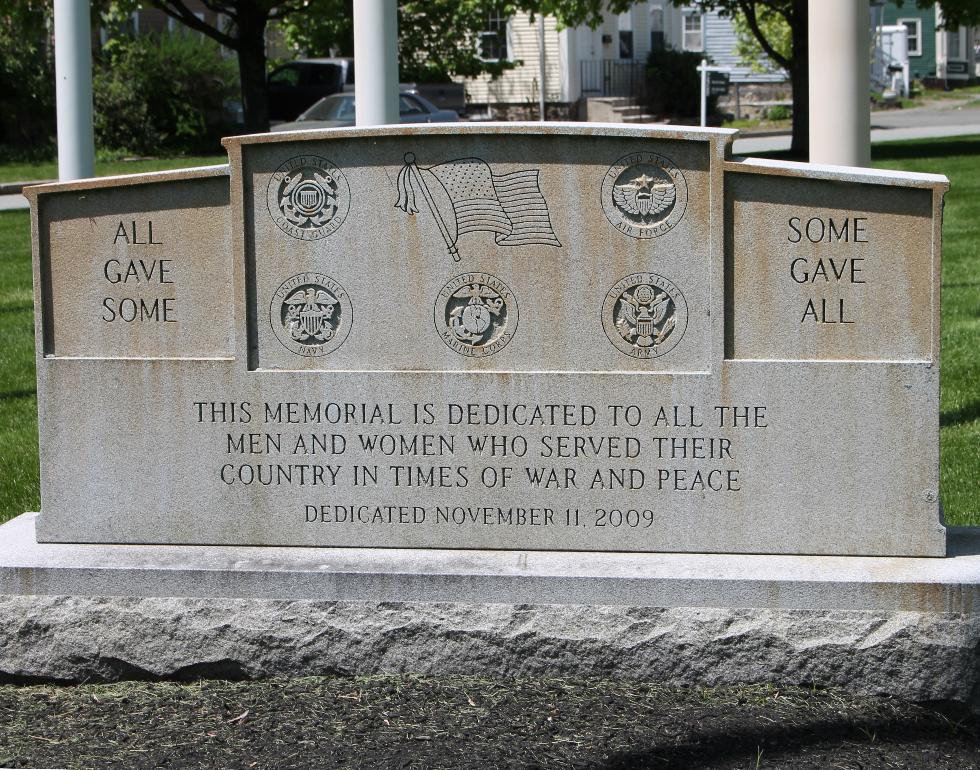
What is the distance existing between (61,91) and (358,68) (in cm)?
226

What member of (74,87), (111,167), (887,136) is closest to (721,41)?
(887,136)

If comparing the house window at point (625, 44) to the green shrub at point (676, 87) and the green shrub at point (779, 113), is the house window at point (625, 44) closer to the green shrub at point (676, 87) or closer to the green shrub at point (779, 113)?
the green shrub at point (676, 87)

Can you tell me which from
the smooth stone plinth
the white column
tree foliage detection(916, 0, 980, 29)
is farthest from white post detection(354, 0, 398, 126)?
tree foliage detection(916, 0, 980, 29)

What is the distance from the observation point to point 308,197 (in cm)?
454

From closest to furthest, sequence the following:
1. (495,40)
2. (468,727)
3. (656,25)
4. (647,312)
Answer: (468,727), (647,312), (495,40), (656,25)

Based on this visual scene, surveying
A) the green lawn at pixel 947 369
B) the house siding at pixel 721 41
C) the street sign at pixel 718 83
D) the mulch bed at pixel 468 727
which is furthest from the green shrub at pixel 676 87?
the mulch bed at pixel 468 727

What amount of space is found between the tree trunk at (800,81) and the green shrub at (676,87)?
39.7ft

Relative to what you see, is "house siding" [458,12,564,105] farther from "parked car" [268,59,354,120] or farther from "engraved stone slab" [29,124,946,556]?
"engraved stone slab" [29,124,946,556]

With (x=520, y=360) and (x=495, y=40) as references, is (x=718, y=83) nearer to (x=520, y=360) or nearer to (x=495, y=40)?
(x=495, y=40)

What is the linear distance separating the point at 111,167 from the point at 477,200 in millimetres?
23598

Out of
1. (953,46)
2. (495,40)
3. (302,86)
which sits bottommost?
(302,86)

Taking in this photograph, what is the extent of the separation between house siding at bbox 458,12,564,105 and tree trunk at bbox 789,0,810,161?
12969mm

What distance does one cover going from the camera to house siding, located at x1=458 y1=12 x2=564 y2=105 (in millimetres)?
39188

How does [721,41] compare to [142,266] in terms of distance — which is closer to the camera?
[142,266]
